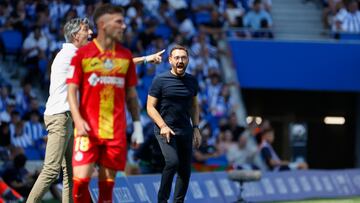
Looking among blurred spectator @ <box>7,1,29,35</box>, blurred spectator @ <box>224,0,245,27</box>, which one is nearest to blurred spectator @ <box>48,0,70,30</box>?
blurred spectator @ <box>7,1,29,35</box>

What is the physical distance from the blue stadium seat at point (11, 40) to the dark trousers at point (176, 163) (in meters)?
10.3

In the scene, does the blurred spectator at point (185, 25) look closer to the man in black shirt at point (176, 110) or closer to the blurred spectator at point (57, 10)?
the blurred spectator at point (57, 10)

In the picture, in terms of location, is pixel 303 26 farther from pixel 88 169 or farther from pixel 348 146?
pixel 88 169

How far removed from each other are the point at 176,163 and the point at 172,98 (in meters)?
0.79

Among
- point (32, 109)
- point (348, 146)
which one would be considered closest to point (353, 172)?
point (32, 109)

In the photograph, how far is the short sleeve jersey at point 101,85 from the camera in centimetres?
935

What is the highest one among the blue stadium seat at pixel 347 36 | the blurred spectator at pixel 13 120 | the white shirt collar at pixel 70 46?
the white shirt collar at pixel 70 46

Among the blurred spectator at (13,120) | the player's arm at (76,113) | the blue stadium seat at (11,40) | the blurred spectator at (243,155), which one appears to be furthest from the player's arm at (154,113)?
the blue stadium seat at (11,40)

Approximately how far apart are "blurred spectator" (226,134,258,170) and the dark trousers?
7.43 m

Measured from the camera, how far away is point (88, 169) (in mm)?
9406

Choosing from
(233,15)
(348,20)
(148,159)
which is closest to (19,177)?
(148,159)

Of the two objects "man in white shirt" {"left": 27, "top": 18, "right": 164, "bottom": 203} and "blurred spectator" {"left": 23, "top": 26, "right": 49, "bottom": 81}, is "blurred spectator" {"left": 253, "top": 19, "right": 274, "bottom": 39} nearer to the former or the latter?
"blurred spectator" {"left": 23, "top": 26, "right": 49, "bottom": 81}

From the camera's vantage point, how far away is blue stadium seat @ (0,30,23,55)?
22.0 m

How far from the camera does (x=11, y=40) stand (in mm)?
22047
